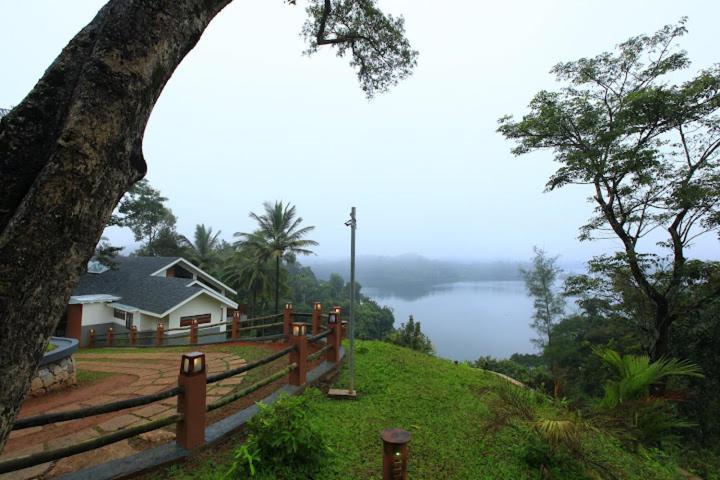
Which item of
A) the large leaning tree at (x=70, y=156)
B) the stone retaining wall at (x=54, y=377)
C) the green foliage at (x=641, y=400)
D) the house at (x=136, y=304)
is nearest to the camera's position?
the large leaning tree at (x=70, y=156)

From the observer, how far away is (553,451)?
11.1 ft

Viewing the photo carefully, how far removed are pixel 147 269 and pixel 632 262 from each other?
73.6 ft

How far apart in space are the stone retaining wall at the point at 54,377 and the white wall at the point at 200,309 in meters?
10.1

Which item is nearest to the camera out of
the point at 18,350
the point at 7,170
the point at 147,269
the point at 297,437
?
the point at 18,350

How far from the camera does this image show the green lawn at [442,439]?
3.27m

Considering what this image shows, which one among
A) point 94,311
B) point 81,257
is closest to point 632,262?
point 81,257

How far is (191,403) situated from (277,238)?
18.6 m

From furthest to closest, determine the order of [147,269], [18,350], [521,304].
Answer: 1. [521,304]
2. [147,269]
3. [18,350]

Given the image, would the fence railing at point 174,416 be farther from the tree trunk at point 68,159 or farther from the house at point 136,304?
the house at point 136,304

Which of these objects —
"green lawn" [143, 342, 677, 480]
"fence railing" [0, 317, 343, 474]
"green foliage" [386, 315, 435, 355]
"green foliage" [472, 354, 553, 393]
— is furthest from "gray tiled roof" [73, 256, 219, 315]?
"fence railing" [0, 317, 343, 474]

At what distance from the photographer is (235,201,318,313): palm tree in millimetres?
21234

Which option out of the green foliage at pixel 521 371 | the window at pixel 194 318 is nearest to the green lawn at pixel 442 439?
the green foliage at pixel 521 371

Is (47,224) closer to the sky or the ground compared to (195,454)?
closer to the sky

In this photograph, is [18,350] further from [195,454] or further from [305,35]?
[305,35]
